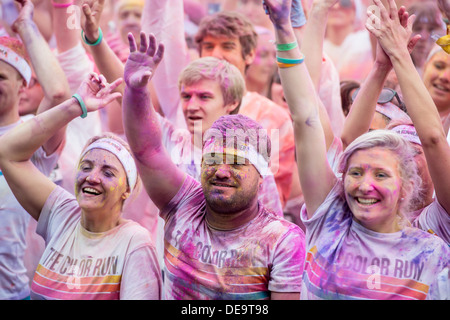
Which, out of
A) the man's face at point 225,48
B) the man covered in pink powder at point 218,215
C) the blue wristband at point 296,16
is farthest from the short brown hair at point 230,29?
the man covered in pink powder at point 218,215

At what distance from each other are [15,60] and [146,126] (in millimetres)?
1104

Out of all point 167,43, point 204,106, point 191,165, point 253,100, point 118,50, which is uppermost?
point 118,50

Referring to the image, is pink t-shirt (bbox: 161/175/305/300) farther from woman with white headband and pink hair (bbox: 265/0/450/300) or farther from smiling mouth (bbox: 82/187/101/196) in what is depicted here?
smiling mouth (bbox: 82/187/101/196)

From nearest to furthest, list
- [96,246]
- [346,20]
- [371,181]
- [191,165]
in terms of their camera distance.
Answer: [371,181] < [96,246] < [191,165] < [346,20]

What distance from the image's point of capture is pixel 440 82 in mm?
3268

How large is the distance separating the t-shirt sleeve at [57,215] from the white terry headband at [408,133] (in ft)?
4.64

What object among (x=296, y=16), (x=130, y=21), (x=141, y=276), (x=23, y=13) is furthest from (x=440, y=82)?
(x=130, y=21)

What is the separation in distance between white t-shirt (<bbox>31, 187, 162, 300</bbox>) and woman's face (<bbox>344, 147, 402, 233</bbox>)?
A: 84 centimetres

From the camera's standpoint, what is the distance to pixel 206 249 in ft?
7.86

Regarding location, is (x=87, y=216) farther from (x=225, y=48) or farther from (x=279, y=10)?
(x=225, y=48)

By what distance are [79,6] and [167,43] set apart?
0.55 meters

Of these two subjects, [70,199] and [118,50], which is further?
[118,50]
